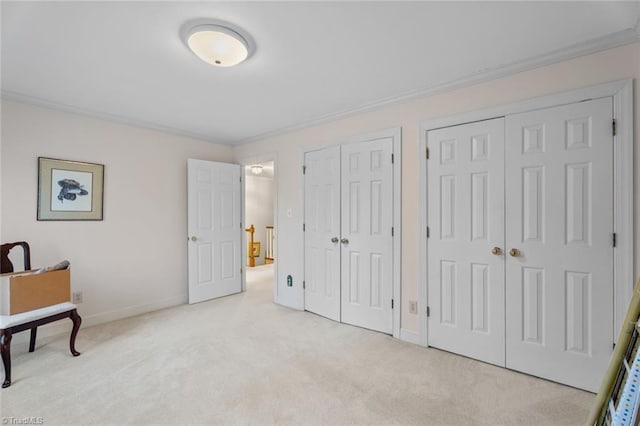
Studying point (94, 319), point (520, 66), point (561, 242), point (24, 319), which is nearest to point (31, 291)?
point (24, 319)

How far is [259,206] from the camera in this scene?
764 cm

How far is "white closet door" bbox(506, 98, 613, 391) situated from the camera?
6.35 ft

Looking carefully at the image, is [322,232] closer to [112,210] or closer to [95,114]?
[112,210]

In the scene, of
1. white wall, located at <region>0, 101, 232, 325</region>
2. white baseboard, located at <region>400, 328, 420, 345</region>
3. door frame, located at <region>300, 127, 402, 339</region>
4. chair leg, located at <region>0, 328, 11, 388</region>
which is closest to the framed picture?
white wall, located at <region>0, 101, 232, 325</region>

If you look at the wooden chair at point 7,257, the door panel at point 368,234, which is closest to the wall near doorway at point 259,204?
the door panel at point 368,234

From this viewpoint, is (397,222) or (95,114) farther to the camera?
(95,114)

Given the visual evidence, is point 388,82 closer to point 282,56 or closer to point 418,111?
point 418,111

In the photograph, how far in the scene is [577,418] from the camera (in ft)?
5.65

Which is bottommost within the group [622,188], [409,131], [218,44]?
[622,188]

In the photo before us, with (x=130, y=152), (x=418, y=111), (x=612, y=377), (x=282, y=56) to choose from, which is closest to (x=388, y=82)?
(x=418, y=111)

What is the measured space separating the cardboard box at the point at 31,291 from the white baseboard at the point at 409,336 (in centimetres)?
309

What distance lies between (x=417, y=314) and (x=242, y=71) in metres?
2.62

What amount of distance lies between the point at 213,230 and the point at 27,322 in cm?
220

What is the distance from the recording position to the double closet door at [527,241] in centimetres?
196
